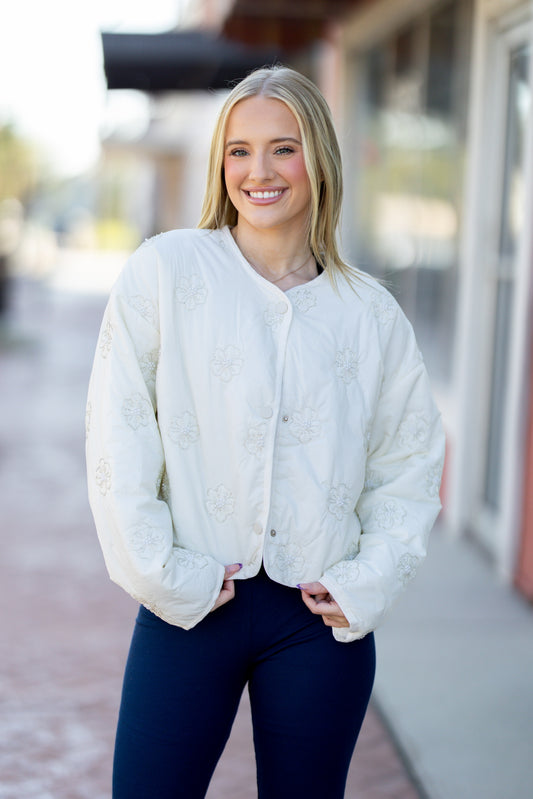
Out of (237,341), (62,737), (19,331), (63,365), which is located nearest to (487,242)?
(62,737)

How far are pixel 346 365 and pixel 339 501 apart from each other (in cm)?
26

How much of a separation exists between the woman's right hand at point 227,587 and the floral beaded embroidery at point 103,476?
0.27 m

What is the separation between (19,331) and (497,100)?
12254 millimetres

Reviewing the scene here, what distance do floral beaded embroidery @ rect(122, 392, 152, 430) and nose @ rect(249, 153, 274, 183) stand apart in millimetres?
478

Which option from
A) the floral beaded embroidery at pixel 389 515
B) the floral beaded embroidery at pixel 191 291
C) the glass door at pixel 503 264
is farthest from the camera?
the glass door at pixel 503 264

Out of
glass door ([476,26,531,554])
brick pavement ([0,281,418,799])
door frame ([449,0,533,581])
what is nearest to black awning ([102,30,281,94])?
brick pavement ([0,281,418,799])

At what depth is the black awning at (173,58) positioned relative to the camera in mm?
9406

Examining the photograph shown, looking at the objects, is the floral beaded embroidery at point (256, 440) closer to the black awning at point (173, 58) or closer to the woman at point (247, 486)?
the woman at point (247, 486)

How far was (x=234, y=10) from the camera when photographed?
7609 mm

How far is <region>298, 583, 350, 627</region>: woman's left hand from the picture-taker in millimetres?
1869

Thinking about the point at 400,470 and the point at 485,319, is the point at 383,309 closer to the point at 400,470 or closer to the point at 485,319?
the point at 400,470

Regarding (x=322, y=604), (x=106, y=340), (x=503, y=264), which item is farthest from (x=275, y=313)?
(x=503, y=264)

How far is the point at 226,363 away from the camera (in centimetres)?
187

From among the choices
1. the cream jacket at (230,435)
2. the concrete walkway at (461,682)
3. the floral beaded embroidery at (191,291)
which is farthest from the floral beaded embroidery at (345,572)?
the concrete walkway at (461,682)
